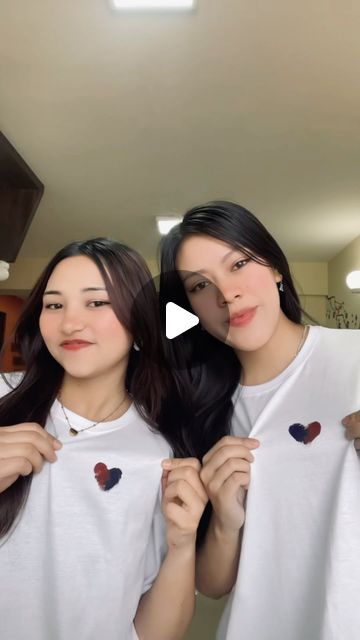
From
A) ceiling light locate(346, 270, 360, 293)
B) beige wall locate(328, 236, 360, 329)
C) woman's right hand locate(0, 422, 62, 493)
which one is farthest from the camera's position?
ceiling light locate(346, 270, 360, 293)

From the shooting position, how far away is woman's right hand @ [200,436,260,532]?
30 centimetres

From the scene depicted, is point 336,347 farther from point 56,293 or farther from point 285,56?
point 285,56

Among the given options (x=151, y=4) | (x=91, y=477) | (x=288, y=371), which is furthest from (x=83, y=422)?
(x=151, y=4)

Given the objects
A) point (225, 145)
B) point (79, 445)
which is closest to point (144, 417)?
point (79, 445)

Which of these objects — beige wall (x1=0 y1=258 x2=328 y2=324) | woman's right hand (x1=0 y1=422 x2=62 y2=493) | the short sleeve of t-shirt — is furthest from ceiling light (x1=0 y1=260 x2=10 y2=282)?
the short sleeve of t-shirt

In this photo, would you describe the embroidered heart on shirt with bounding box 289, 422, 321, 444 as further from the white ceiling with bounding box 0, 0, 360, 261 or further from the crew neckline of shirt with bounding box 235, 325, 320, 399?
the white ceiling with bounding box 0, 0, 360, 261

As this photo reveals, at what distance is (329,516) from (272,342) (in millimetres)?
126

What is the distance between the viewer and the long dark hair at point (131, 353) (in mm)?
309

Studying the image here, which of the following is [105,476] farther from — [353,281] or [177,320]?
[353,281]

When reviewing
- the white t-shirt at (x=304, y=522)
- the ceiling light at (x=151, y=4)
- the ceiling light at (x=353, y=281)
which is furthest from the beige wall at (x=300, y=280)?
the ceiling light at (x=151, y=4)

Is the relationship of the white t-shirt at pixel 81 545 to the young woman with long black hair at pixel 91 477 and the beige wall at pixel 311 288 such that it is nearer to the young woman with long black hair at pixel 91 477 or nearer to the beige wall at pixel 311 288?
the young woman with long black hair at pixel 91 477

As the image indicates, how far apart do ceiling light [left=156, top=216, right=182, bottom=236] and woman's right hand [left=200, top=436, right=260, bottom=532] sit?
164mm

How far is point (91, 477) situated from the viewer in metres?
0.31

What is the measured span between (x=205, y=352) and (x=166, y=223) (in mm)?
111
